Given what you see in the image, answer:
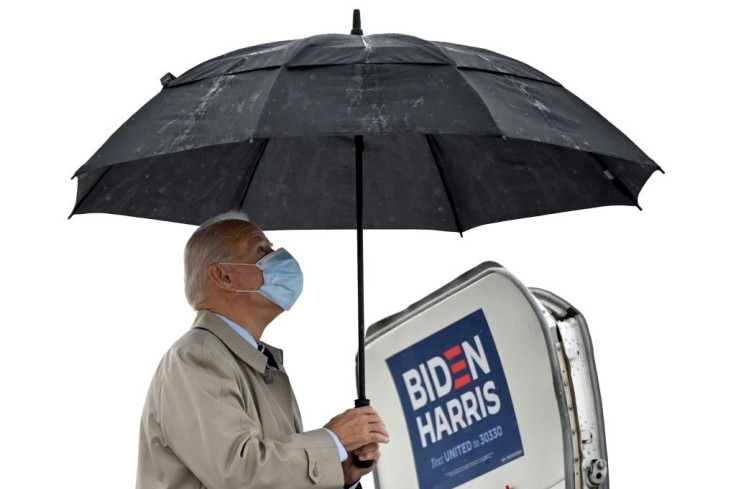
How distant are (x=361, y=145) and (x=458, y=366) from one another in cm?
92

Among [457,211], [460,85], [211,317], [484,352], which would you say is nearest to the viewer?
[460,85]

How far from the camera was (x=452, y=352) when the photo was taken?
4938mm

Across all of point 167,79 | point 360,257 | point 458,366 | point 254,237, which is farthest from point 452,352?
point 167,79

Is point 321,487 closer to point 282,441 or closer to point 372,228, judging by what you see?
point 282,441

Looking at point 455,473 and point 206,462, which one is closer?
point 206,462

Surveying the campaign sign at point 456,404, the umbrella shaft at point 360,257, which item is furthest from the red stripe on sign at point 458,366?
the umbrella shaft at point 360,257

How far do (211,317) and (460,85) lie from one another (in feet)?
3.86

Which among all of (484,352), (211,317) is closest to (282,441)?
(211,317)

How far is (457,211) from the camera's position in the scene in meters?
5.25

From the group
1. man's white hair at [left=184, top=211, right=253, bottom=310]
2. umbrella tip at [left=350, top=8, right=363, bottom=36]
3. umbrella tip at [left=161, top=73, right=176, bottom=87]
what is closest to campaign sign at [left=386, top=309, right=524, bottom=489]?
man's white hair at [left=184, top=211, right=253, bottom=310]

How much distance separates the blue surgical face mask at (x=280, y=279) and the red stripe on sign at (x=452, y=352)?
2.33ft

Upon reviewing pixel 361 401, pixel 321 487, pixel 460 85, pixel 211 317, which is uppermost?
pixel 460 85

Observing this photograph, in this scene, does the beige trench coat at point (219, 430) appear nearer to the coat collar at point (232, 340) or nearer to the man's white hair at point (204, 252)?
the coat collar at point (232, 340)

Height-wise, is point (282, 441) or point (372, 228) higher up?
point (372, 228)
